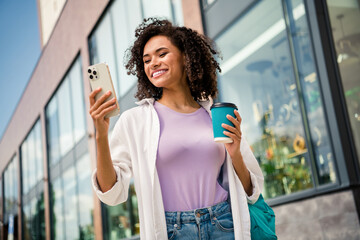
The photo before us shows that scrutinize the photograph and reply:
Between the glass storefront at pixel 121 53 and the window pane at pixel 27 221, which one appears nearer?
the glass storefront at pixel 121 53

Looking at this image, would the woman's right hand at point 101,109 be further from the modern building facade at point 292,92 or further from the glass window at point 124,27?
the glass window at point 124,27

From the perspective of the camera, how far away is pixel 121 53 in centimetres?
1095

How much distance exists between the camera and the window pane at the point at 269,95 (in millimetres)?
5367

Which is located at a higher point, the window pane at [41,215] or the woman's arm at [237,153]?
the window pane at [41,215]

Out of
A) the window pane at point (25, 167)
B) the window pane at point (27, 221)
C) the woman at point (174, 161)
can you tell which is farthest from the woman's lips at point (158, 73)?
the window pane at point (25, 167)

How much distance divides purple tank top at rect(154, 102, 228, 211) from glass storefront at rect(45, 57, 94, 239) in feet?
35.3

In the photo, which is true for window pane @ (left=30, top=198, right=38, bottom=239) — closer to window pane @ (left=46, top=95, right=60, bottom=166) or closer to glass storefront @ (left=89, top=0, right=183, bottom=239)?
window pane @ (left=46, top=95, right=60, bottom=166)

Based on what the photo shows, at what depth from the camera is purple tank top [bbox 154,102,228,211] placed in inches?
80.9

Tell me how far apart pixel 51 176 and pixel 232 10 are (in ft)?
41.5

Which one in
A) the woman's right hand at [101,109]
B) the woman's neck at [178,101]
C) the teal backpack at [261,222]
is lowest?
the teal backpack at [261,222]

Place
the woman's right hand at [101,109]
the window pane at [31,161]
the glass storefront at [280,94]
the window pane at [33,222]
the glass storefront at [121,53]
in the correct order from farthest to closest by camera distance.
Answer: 1. the window pane at [31,161]
2. the window pane at [33,222]
3. the glass storefront at [121,53]
4. the glass storefront at [280,94]
5. the woman's right hand at [101,109]

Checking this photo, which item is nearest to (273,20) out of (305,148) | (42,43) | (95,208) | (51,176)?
(305,148)

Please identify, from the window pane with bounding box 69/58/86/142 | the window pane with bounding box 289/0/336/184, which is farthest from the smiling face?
the window pane with bounding box 69/58/86/142

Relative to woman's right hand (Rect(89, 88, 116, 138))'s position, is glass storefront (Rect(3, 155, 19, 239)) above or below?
above
